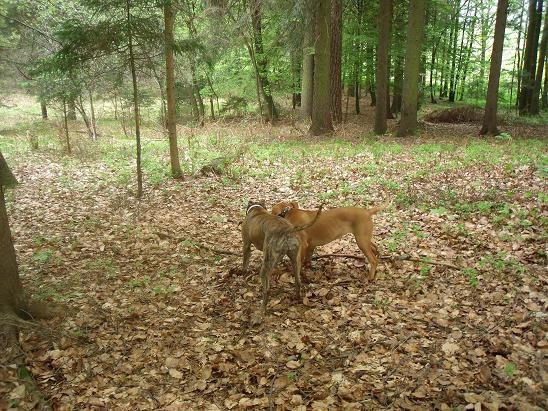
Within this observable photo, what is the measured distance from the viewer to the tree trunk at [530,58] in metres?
21.3

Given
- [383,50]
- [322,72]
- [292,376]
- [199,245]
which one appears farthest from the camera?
[322,72]

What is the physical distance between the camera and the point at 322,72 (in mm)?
16406

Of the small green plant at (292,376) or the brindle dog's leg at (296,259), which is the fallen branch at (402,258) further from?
the small green plant at (292,376)


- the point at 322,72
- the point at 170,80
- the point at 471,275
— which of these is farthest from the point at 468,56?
the point at 471,275

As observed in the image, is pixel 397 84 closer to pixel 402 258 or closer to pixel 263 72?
pixel 263 72

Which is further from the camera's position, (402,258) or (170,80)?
(170,80)

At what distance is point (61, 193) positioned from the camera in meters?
10.8

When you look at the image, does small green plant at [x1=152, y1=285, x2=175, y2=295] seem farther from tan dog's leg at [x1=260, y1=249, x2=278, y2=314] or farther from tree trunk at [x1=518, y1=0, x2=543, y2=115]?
tree trunk at [x1=518, y1=0, x2=543, y2=115]

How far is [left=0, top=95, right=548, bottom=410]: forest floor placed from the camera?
154 inches

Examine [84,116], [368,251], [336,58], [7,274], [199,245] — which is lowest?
[199,245]

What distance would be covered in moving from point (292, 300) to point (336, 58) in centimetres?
1630

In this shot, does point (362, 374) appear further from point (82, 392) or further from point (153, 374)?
point (82, 392)

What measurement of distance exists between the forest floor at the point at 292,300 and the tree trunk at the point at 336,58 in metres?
9.50

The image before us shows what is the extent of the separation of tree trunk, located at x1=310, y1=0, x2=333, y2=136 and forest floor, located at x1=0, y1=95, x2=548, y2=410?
20.2ft
